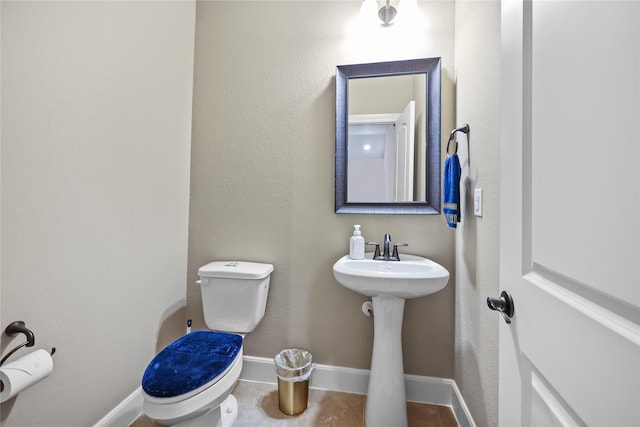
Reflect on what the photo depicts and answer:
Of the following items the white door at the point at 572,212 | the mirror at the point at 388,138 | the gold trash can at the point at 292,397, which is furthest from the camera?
the mirror at the point at 388,138

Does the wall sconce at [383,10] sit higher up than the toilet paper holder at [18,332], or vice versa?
the wall sconce at [383,10]

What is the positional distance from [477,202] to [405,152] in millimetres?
554

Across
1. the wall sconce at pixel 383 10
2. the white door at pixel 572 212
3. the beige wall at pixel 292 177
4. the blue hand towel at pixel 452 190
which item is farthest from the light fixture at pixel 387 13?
the white door at pixel 572 212

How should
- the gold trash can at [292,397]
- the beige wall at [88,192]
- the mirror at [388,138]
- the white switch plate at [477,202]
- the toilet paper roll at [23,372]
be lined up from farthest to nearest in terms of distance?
the mirror at [388,138]
the gold trash can at [292,397]
the white switch plate at [477,202]
the beige wall at [88,192]
the toilet paper roll at [23,372]

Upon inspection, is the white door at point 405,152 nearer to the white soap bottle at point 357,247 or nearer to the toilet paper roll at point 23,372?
the white soap bottle at point 357,247

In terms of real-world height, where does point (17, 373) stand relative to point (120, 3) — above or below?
below

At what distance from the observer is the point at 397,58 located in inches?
61.0

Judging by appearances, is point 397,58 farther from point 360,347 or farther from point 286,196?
point 360,347

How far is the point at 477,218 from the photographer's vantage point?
44.7 inches

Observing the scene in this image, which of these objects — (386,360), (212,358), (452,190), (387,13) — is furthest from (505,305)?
(387,13)

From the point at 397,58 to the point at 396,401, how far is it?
179cm

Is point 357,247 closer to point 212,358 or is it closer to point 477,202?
point 477,202

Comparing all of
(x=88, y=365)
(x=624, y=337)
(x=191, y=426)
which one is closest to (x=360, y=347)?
(x=191, y=426)

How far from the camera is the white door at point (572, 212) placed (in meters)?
0.34
